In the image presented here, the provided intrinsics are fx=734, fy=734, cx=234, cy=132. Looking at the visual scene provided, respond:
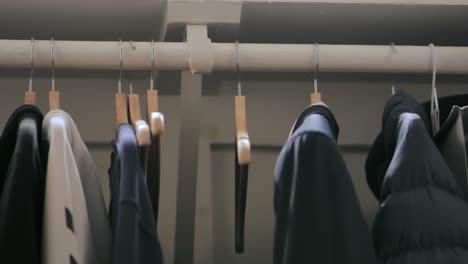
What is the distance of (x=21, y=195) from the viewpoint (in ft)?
2.25

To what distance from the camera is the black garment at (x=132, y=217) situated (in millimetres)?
690

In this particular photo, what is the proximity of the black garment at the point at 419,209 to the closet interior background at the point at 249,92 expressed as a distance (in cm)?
27

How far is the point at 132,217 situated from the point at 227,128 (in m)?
0.44

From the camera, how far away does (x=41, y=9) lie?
0.97 meters

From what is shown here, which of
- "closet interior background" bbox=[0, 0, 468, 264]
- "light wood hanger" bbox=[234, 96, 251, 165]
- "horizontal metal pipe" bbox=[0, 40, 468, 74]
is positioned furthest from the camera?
"closet interior background" bbox=[0, 0, 468, 264]

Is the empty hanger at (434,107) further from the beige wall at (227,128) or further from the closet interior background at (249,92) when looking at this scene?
→ the beige wall at (227,128)

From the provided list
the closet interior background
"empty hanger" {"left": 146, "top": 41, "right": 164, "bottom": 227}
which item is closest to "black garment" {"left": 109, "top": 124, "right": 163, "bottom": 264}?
"empty hanger" {"left": 146, "top": 41, "right": 164, "bottom": 227}

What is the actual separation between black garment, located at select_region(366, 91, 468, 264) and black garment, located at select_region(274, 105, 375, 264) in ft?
0.20

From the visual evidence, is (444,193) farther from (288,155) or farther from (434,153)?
(288,155)

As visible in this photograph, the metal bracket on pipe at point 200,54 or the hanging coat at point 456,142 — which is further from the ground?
the metal bracket on pipe at point 200,54

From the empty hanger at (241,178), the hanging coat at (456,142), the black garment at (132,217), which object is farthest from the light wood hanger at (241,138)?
the hanging coat at (456,142)

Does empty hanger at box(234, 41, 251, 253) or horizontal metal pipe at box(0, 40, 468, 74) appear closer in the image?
empty hanger at box(234, 41, 251, 253)

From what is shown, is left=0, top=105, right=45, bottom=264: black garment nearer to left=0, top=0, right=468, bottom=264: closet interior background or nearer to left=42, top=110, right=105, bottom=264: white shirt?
left=42, top=110, right=105, bottom=264: white shirt

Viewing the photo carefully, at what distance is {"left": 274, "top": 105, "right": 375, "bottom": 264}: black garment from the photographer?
683mm
